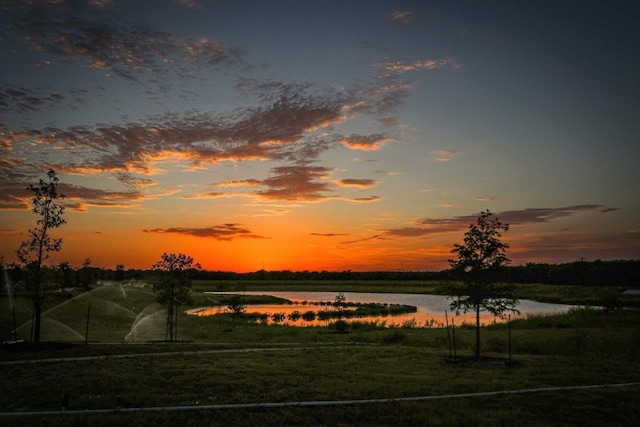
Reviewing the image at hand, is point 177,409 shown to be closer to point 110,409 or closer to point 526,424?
point 110,409

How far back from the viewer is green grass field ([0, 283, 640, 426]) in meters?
14.8

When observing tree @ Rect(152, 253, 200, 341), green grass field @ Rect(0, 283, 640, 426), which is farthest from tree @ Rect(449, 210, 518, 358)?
tree @ Rect(152, 253, 200, 341)

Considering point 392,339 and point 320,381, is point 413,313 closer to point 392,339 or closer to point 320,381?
point 392,339

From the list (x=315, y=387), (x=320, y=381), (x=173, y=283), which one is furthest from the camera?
Result: (x=173, y=283)

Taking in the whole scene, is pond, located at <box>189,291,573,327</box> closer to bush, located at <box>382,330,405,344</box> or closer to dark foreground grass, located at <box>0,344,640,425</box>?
bush, located at <box>382,330,405,344</box>

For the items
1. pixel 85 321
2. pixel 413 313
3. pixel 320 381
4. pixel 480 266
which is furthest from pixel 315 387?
pixel 413 313

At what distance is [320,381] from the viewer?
1986 centimetres

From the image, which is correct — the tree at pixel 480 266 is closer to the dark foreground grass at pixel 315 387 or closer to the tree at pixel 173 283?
the dark foreground grass at pixel 315 387

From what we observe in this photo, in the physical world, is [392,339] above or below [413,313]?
above

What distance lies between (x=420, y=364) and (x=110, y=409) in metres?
16.3

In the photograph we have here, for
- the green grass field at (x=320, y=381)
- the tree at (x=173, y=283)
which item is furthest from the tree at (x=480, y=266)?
the tree at (x=173, y=283)

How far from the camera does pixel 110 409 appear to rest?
15047 millimetres

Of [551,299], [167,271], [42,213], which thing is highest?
[42,213]

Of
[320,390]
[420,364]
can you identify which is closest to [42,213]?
[320,390]
